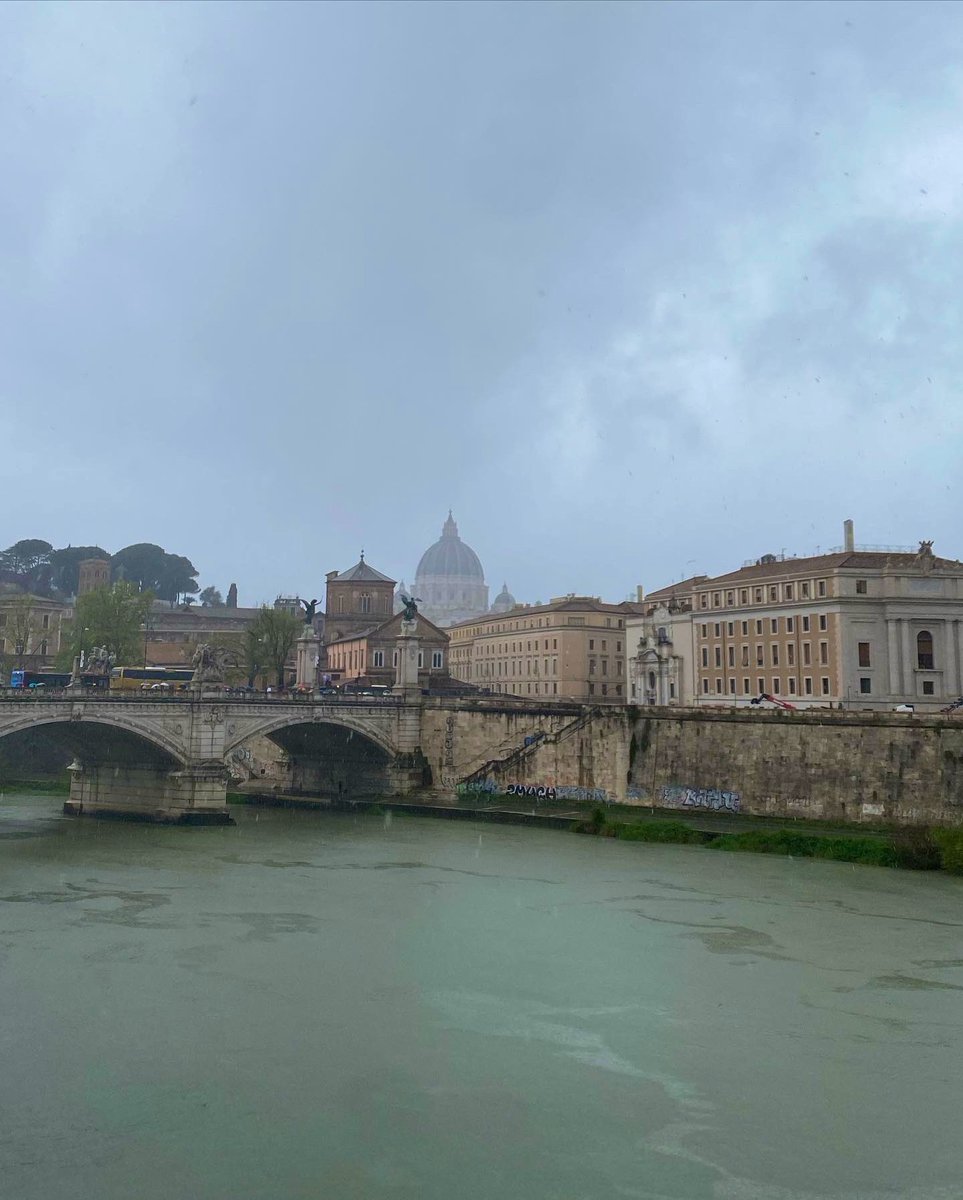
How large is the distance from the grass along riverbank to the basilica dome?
385 feet

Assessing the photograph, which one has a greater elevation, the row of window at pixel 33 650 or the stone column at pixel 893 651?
the row of window at pixel 33 650

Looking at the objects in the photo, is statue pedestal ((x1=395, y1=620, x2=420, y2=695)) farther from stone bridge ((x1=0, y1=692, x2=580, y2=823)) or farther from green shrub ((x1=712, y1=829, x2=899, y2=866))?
green shrub ((x1=712, y1=829, x2=899, y2=866))

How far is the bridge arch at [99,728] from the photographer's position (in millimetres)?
39156

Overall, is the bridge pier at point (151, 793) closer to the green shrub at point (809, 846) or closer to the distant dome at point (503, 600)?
Answer: the green shrub at point (809, 846)

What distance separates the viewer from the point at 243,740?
46.1 m

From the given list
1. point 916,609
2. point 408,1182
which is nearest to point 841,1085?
point 408,1182

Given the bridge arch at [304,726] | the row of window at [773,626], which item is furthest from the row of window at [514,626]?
the bridge arch at [304,726]

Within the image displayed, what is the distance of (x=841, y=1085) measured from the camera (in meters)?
16.0

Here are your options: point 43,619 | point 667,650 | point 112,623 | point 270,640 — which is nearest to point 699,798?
point 667,650

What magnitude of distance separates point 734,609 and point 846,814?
59.7 feet

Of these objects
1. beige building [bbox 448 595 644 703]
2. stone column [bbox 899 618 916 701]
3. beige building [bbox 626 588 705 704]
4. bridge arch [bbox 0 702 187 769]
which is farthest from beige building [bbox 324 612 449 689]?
stone column [bbox 899 618 916 701]

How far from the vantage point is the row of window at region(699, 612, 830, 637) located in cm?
5019

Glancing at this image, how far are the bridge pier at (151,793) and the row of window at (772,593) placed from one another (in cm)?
2507

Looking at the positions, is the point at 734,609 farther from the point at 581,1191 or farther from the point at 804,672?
the point at 581,1191
